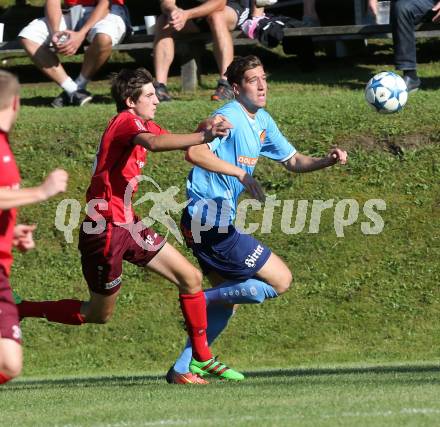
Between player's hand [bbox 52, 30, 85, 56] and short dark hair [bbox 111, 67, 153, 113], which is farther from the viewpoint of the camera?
player's hand [bbox 52, 30, 85, 56]

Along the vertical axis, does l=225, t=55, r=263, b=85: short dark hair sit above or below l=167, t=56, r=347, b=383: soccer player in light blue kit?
above

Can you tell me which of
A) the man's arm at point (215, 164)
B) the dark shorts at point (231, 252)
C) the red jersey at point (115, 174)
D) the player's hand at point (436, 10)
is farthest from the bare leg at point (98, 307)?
the player's hand at point (436, 10)

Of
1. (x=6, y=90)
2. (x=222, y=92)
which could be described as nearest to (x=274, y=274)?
(x=6, y=90)

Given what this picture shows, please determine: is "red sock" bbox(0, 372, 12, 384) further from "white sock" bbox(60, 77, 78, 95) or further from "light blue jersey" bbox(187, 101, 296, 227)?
"white sock" bbox(60, 77, 78, 95)

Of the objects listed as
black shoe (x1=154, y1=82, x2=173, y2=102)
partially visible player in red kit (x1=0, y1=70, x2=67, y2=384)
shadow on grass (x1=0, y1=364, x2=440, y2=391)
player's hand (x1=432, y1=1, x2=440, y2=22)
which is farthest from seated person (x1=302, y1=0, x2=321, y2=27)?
partially visible player in red kit (x1=0, y1=70, x2=67, y2=384)

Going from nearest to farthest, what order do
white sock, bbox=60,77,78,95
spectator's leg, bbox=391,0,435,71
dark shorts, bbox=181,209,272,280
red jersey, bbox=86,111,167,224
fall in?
red jersey, bbox=86,111,167,224 < dark shorts, bbox=181,209,272,280 < spectator's leg, bbox=391,0,435,71 < white sock, bbox=60,77,78,95

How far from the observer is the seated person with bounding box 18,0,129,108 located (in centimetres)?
1327

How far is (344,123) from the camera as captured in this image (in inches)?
502

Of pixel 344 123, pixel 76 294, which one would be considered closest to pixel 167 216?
pixel 76 294

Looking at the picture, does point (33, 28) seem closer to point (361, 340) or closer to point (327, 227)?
point (327, 227)

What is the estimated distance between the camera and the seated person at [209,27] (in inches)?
519

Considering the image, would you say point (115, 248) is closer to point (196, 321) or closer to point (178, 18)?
point (196, 321)

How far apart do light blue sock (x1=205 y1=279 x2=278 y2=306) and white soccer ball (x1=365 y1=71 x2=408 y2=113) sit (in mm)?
2582

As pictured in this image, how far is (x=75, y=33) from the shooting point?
43.5 ft
